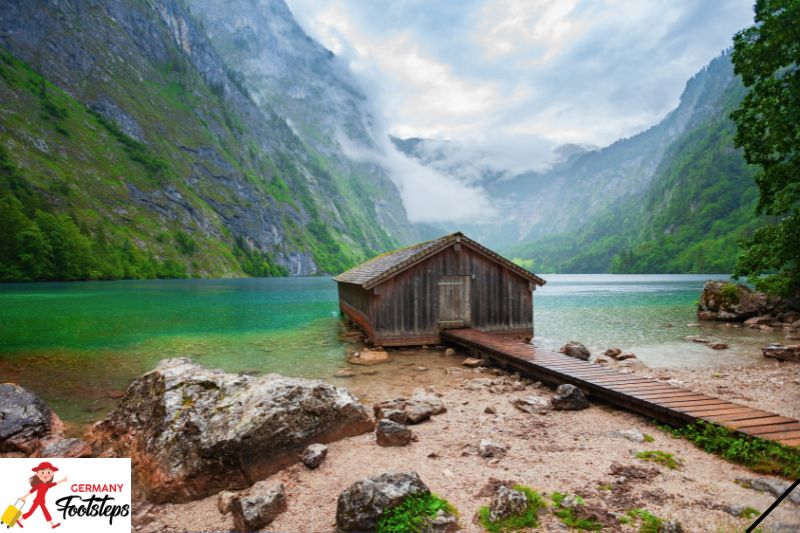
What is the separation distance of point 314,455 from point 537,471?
3804 mm

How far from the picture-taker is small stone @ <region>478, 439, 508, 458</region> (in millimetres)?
7535

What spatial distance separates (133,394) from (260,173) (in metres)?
194

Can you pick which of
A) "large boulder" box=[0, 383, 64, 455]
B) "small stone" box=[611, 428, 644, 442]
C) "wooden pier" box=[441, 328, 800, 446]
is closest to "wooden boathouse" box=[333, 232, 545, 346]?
"wooden pier" box=[441, 328, 800, 446]

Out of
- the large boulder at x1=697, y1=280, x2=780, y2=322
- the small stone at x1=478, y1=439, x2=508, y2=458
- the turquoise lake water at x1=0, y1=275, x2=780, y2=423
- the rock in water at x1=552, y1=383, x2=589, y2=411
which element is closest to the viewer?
the small stone at x1=478, y1=439, x2=508, y2=458

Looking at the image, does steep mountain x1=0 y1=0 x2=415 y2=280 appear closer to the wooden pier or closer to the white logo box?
the wooden pier

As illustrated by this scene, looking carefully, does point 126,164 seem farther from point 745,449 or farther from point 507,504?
point 745,449

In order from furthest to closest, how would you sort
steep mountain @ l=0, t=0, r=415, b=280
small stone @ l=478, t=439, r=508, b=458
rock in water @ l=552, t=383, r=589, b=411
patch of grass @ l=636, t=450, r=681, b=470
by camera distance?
steep mountain @ l=0, t=0, r=415, b=280 < rock in water @ l=552, t=383, r=589, b=411 < small stone @ l=478, t=439, r=508, b=458 < patch of grass @ l=636, t=450, r=681, b=470

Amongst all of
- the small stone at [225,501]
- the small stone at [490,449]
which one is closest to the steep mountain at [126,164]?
the small stone at [225,501]

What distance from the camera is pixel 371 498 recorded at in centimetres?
539

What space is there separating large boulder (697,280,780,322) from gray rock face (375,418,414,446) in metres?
32.5

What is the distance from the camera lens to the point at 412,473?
19.3 ft

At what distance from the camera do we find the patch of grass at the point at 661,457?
6.97 m

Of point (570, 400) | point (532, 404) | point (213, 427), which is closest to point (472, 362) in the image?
point (532, 404)

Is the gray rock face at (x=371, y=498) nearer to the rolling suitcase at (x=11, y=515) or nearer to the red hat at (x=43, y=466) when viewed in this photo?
the red hat at (x=43, y=466)
